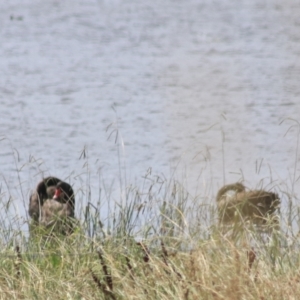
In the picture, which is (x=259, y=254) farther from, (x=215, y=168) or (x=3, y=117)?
(x=3, y=117)

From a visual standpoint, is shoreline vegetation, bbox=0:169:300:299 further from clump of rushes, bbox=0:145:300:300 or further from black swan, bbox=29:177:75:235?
black swan, bbox=29:177:75:235

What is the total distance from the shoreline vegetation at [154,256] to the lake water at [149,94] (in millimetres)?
336

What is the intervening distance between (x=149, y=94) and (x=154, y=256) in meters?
6.01

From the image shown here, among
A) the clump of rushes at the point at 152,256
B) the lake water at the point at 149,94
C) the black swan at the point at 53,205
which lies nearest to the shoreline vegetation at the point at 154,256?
the clump of rushes at the point at 152,256

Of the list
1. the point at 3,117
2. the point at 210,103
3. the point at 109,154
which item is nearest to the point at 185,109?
the point at 210,103

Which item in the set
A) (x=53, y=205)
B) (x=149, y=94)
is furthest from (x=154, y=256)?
(x=149, y=94)

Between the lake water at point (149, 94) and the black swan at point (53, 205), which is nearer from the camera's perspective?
the black swan at point (53, 205)

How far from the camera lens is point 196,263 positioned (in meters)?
3.74

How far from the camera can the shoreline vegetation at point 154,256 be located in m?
3.55

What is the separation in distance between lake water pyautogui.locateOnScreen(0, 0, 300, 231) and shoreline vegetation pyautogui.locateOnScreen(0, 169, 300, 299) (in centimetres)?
34

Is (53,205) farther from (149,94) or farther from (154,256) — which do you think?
(149,94)

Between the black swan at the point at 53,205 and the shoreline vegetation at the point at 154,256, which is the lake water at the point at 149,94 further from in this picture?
the shoreline vegetation at the point at 154,256

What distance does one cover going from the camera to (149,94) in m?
9.91

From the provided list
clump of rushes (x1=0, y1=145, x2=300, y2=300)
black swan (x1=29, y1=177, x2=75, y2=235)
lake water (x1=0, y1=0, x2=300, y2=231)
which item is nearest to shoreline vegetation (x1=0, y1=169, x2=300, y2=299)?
clump of rushes (x1=0, y1=145, x2=300, y2=300)
